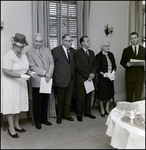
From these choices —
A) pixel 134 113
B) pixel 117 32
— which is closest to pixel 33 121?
pixel 134 113

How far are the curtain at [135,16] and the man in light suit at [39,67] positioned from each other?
8.84 ft

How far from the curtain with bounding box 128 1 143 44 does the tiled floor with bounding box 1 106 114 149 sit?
2744mm

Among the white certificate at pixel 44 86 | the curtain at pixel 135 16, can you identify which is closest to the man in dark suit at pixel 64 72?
the white certificate at pixel 44 86

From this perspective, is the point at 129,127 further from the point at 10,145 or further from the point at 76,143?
the point at 10,145

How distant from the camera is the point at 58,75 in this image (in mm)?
3629

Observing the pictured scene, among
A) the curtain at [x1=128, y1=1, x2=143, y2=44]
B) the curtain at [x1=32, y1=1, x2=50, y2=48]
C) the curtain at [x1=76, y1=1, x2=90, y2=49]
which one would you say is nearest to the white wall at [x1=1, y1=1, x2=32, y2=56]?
the curtain at [x1=32, y1=1, x2=50, y2=48]

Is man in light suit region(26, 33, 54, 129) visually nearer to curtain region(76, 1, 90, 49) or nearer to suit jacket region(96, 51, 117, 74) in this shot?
suit jacket region(96, 51, 117, 74)

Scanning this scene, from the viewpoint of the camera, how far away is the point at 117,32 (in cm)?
511

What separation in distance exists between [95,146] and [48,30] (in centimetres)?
227

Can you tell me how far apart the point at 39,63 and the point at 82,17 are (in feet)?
5.13

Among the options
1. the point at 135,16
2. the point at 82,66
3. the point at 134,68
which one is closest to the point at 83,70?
the point at 82,66

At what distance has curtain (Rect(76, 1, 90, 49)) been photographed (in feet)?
14.2

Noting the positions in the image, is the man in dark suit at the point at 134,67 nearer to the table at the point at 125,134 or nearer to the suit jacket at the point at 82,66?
the suit jacket at the point at 82,66

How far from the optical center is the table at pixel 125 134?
1.71 meters
